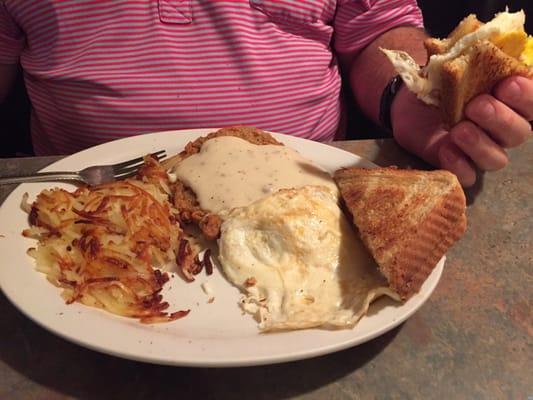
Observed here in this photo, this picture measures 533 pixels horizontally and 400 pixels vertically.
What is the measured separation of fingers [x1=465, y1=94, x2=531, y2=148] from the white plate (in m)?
0.46

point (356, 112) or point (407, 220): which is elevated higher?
point (407, 220)

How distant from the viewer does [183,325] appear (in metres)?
1.10

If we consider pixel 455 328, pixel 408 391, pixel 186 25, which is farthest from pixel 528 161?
pixel 186 25

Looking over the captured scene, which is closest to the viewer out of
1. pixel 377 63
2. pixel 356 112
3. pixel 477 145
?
pixel 477 145

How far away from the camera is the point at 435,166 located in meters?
1.69

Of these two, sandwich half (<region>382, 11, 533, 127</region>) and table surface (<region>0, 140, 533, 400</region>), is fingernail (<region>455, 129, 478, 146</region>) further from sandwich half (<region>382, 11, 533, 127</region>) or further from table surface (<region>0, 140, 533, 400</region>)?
table surface (<region>0, 140, 533, 400</region>)

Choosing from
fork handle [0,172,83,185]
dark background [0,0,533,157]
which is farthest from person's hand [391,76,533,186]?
fork handle [0,172,83,185]

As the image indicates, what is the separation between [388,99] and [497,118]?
0.50 metres

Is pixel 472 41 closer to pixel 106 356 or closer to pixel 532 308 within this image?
pixel 532 308

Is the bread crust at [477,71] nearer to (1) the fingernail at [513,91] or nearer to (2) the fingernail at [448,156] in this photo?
(1) the fingernail at [513,91]

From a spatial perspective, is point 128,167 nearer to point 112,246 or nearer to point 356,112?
point 112,246

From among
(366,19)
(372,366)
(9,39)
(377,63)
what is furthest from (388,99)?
(9,39)

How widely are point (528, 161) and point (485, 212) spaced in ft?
1.22

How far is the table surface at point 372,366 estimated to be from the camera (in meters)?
1.02
